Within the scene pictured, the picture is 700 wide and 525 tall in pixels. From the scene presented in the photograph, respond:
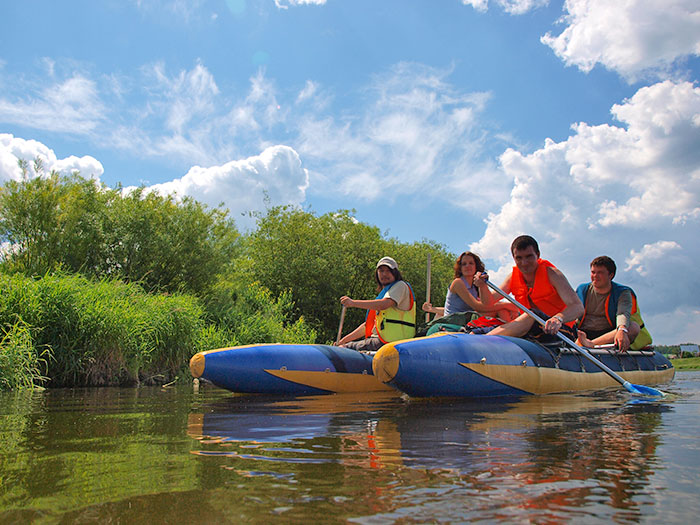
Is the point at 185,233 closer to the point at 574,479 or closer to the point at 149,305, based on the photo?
the point at 149,305

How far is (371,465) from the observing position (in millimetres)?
2318

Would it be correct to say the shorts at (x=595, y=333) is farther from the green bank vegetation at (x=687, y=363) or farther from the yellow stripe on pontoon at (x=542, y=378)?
the green bank vegetation at (x=687, y=363)

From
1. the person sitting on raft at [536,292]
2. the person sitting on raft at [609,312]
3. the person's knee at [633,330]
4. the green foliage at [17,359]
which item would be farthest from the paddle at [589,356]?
the green foliage at [17,359]

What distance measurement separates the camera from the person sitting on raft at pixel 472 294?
6.62m

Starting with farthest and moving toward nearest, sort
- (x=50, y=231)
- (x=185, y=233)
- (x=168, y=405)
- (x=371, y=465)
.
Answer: (x=185, y=233)
(x=50, y=231)
(x=168, y=405)
(x=371, y=465)

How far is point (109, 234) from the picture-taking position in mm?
15305

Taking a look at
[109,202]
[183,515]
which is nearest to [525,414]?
[183,515]

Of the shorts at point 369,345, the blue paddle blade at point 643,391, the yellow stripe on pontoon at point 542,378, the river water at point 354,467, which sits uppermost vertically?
the shorts at point 369,345

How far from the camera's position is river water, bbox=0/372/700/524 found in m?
1.68

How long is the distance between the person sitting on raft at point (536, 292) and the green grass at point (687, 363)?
394 inches

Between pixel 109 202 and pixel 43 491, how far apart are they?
16.1m

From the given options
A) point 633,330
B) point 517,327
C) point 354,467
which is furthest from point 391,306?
point 354,467

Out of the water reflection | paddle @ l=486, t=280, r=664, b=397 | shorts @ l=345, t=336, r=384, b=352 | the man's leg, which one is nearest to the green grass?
paddle @ l=486, t=280, r=664, b=397

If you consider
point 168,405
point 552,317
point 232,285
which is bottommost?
point 168,405
